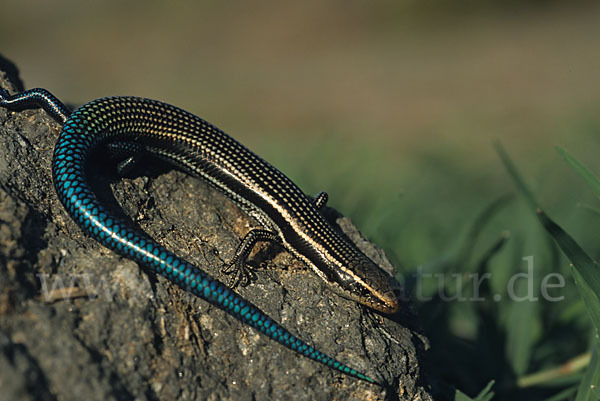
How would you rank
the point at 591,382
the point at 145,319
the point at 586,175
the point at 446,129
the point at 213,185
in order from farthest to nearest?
the point at 446,129 → the point at 213,185 → the point at 586,175 → the point at 591,382 → the point at 145,319

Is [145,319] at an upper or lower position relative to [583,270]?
lower

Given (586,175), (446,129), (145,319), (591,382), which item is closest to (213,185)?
(145,319)

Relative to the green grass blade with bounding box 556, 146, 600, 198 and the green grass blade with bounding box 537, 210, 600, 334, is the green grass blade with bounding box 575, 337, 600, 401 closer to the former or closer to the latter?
the green grass blade with bounding box 537, 210, 600, 334

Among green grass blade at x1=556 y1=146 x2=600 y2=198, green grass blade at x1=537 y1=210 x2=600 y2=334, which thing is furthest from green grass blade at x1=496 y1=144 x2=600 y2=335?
green grass blade at x1=556 y1=146 x2=600 y2=198

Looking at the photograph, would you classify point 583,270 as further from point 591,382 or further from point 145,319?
point 145,319

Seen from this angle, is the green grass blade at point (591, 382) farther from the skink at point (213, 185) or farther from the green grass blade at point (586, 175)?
the skink at point (213, 185)

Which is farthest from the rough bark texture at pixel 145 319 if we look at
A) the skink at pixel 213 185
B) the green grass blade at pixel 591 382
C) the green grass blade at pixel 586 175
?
the green grass blade at pixel 586 175
